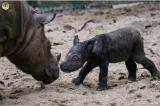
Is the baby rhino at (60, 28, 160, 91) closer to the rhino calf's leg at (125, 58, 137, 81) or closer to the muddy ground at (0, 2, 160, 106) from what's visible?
the rhino calf's leg at (125, 58, 137, 81)

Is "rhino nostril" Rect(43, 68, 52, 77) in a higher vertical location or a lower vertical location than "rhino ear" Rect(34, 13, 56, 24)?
lower

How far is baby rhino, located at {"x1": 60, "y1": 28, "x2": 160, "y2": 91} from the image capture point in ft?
16.3

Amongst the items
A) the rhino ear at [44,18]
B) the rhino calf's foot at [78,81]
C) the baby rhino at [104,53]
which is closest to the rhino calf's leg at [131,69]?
the baby rhino at [104,53]

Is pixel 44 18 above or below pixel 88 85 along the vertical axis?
above

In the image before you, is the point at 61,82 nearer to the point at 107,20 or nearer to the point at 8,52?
the point at 8,52

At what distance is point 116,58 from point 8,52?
1544mm

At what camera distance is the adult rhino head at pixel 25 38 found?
163 inches

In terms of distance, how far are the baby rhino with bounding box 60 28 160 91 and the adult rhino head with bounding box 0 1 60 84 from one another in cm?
42

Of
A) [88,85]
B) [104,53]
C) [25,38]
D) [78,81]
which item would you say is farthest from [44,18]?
[88,85]

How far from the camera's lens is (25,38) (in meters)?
4.36

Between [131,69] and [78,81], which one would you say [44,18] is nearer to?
[78,81]

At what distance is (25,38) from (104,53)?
1180 millimetres

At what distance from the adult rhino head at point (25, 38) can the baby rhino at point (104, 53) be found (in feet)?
Answer: 1.38

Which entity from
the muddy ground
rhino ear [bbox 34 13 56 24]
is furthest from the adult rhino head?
the muddy ground
